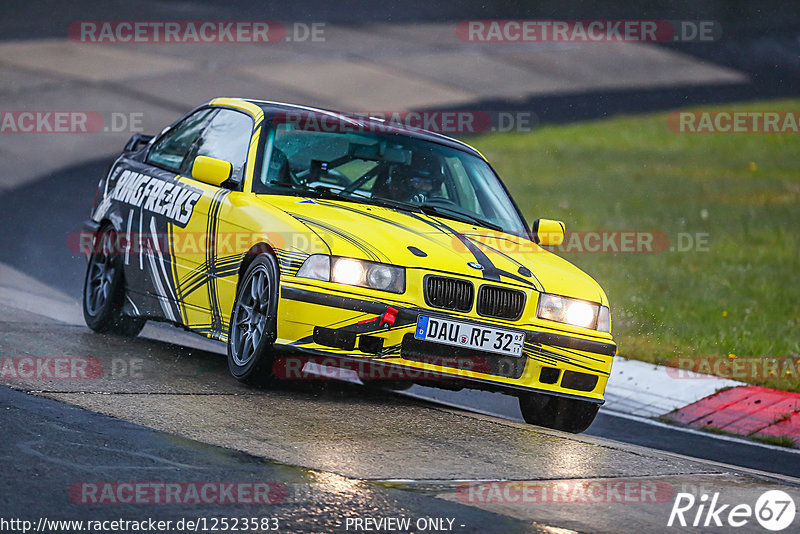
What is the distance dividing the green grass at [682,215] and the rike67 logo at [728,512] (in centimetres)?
395

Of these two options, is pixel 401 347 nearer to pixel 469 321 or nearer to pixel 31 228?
pixel 469 321

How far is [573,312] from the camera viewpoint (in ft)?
25.1

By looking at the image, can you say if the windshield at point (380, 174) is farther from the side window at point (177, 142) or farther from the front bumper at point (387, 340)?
the front bumper at point (387, 340)

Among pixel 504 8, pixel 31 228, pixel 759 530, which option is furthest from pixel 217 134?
pixel 504 8

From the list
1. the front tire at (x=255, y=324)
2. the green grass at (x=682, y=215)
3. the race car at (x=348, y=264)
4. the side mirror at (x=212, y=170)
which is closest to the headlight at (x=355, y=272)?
the race car at (x=348, y=264)

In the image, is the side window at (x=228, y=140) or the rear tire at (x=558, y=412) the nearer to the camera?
the rear tire at (x=558, y=412)

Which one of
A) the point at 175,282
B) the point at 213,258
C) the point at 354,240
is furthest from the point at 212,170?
the point at 354,240

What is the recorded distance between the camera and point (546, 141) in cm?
2377

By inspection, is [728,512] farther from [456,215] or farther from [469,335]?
[456,215]

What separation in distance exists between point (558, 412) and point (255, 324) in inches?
70.7

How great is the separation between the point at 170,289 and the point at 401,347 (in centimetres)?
198

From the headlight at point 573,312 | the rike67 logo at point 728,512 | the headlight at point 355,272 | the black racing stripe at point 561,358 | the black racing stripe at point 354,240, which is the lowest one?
the rike67 logo at point 728,512

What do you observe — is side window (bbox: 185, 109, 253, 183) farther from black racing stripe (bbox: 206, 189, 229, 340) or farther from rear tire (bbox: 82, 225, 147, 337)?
rear tire (bbox: 82, 225, 147, 337)

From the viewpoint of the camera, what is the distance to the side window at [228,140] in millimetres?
8477
